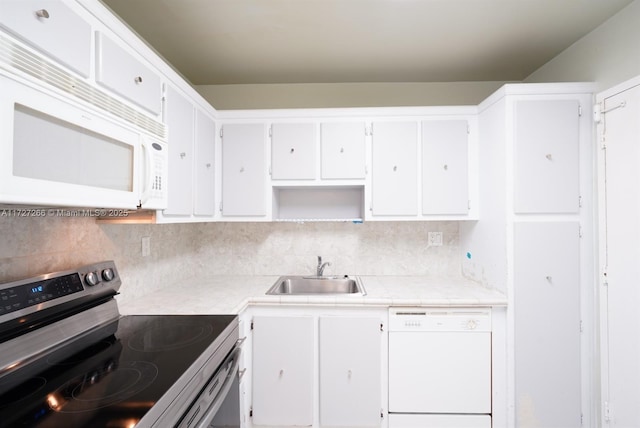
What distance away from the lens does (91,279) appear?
1.25 m

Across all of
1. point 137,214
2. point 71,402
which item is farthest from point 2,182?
point 137,214

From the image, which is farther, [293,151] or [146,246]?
[293,151]

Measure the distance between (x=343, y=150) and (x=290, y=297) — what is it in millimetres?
1146

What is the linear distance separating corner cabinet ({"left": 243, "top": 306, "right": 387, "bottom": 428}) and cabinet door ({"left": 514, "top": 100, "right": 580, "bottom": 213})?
1.24 meters

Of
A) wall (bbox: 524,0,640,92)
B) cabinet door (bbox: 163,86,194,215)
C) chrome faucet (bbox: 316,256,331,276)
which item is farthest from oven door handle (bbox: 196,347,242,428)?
wall (bbox: 524,0,640,92)

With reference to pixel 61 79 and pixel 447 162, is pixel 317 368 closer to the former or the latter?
pixel 447 162

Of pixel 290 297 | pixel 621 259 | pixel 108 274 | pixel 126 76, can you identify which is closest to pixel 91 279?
pixel 108 274

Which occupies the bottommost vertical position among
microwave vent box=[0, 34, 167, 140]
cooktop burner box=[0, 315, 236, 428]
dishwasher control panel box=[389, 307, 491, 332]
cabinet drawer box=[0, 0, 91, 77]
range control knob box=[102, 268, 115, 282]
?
dishwasher control panel box=[389, 307, 491, 332]

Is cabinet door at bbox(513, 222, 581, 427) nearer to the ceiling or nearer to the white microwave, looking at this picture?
the ceiling

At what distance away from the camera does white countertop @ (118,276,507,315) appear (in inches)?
63.5

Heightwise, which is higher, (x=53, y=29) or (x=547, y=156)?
(x=53, y=29)

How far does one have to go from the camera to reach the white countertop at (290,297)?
1.61 metres

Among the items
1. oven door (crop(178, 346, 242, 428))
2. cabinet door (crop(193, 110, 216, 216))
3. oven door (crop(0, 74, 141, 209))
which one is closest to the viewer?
oven door (crop(0, 74, 141, 209))

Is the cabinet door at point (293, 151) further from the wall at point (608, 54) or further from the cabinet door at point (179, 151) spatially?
the wall at point (608, 54)
